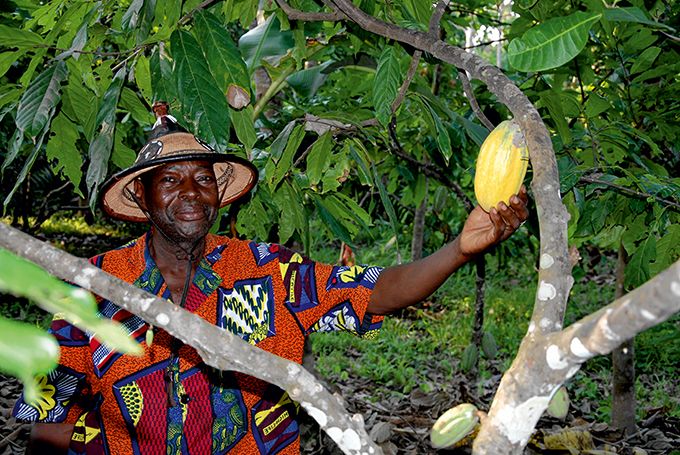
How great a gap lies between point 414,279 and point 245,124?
0.50 m

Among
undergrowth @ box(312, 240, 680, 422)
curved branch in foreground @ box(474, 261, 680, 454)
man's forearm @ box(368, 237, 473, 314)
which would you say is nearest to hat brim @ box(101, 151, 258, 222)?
man's forearm @ box(368, 237, 473, 314)

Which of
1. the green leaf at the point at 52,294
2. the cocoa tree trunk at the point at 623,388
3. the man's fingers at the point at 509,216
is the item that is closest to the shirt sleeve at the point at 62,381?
the man's fingers at the point at 509,216

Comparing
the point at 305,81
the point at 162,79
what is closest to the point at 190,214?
the point at 162,79

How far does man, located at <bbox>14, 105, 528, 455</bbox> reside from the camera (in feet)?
5.52

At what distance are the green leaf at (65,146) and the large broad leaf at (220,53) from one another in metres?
0.52

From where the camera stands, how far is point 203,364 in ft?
5.64

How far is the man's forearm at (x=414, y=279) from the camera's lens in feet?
4.75

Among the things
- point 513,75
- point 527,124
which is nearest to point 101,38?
point 527,124

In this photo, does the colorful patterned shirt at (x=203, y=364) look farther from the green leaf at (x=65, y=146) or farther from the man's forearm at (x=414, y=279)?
the green leaf at (x=65, y=146)

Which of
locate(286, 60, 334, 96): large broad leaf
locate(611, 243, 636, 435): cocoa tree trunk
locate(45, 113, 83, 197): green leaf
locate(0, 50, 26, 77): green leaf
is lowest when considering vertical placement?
locate(611, 243, 636, 435): cocoa tree trunk

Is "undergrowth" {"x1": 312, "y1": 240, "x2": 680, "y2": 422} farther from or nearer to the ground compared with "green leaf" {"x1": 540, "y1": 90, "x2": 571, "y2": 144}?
nearer to the ground

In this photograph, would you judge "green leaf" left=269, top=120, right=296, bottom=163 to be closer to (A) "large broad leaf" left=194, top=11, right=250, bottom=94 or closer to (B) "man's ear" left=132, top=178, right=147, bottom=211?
(B) "man's ear" left=132, top=178, right=147, bottom=211

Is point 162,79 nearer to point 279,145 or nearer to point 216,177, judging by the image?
point 279,145

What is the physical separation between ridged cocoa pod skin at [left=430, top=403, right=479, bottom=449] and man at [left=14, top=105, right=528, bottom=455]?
28.9 inches
